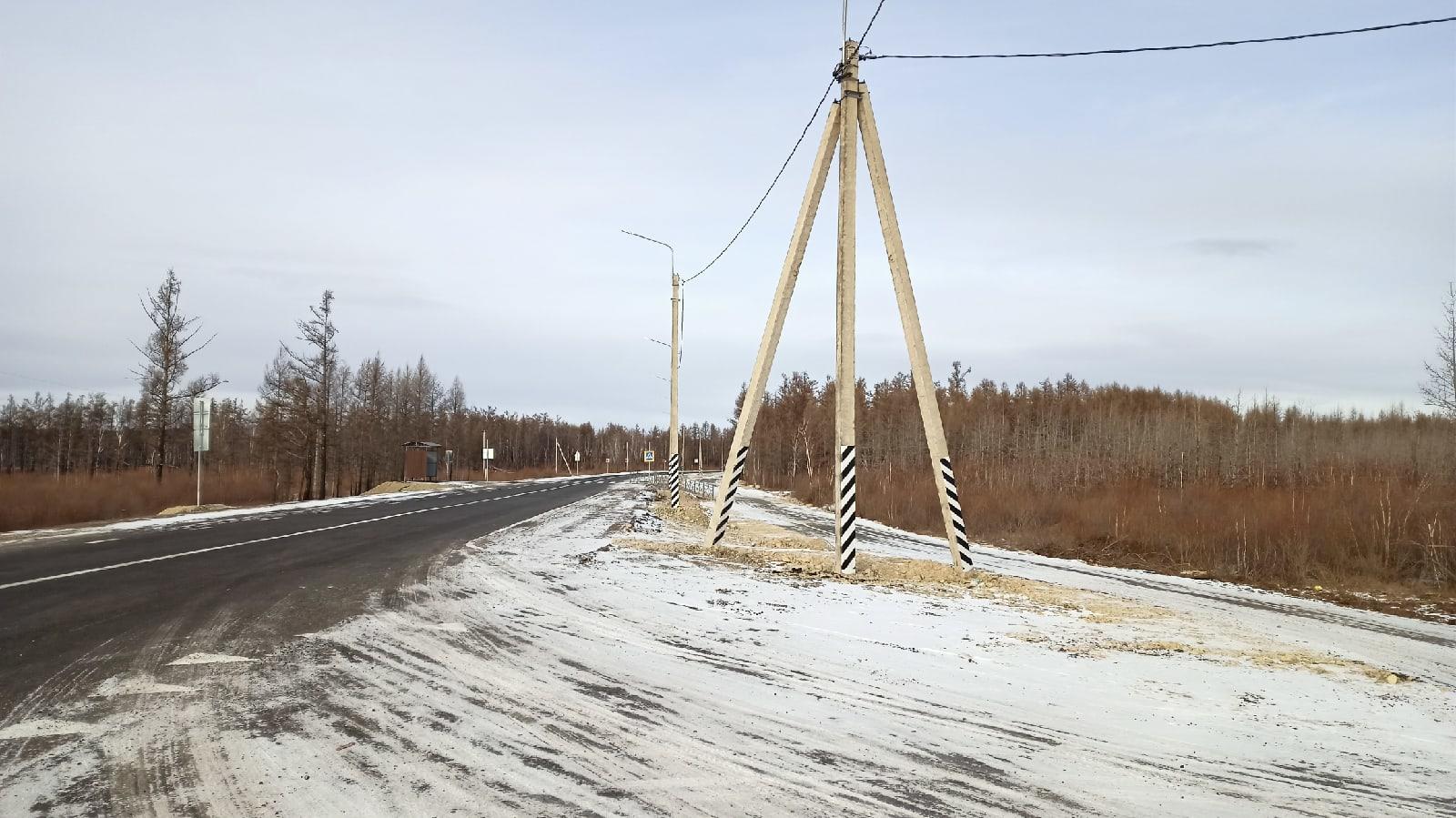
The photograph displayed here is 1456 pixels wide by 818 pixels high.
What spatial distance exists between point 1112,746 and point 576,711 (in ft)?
10.5

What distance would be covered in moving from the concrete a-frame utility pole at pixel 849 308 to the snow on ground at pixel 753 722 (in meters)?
3.97

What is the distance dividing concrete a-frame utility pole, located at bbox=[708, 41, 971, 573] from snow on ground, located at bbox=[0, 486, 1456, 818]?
397 centimetres

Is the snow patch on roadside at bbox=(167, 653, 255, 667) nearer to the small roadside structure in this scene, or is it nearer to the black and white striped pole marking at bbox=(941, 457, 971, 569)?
the black and white striped pole marking at bbox=(941, 457, 971, 569)

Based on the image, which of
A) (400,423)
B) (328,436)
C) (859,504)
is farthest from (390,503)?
(400,423)

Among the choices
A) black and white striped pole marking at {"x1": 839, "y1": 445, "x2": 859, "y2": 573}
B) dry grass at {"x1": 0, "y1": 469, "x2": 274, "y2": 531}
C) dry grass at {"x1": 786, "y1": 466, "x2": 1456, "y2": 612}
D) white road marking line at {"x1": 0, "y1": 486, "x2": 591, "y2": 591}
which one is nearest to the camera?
white road marking line at {"x1": 0, "y1": 486, "x2": 591, "y2": 591}

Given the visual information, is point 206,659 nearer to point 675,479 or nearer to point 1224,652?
point 1224,652

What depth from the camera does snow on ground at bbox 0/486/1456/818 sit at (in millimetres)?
3969

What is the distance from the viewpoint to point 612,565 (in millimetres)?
13047

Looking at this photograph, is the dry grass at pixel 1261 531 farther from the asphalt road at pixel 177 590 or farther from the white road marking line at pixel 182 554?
the white road marking line at pixel 182 554

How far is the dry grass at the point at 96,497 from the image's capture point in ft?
72.8

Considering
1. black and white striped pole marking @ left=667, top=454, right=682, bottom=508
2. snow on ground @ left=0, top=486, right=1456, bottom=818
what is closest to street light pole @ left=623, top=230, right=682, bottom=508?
black and white striped pole marking @ left=667, top=454, right=682, bottom=508

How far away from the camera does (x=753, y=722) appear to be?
5.20m

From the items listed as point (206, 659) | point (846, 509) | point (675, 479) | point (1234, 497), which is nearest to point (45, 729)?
point (206, 659)

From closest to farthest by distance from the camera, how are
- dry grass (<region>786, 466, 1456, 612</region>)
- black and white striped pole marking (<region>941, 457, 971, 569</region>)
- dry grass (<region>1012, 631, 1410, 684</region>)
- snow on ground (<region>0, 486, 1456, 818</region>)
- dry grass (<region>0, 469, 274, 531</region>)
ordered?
snow on ground (<region>0, 486, 1456, 818</region>) < dry grass (<region>1012, 631, 1410, 684</region>) < black and white striped pole marking (<region>941, 457, 971, 569</region>) < dry grass (<region>786, 466, 1456, 612</region>) < dry grass (<region>0, 469, 274, 531</region>)
